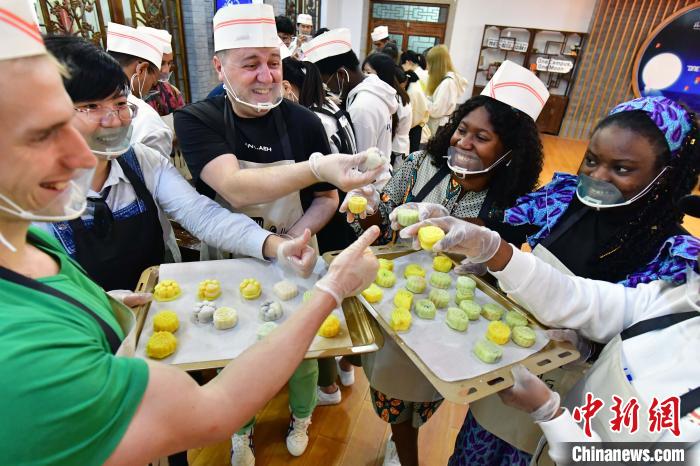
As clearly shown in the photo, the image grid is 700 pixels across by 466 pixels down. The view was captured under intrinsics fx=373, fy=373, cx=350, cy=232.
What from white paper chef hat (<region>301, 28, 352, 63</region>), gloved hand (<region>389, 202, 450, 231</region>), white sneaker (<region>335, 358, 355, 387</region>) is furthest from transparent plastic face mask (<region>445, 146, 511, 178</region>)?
white paper chef hat (<region>301, 28, 352, 63</region>)

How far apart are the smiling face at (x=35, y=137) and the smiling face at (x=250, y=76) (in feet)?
3.81

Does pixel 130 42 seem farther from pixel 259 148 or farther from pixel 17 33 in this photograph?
pixel 17 33

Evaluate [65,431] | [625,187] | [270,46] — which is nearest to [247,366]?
[65,431]

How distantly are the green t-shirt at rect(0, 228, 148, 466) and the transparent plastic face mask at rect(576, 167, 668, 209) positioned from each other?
151cm

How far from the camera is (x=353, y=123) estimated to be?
3168mm

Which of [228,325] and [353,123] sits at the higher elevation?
[353,123]

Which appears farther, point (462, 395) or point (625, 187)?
point (625, 187)

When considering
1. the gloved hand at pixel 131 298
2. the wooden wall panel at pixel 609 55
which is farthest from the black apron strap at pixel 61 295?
the wooden wall panel at pixel 609 55

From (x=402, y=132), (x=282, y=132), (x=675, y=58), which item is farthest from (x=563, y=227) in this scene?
(x=675, y=58)

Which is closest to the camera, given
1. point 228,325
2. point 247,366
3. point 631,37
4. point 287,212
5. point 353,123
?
point 247,366

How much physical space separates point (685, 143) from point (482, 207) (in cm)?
77

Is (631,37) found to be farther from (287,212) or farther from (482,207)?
(287,212)

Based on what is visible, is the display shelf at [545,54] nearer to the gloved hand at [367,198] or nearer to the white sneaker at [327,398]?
the gloved hand at [367,198]

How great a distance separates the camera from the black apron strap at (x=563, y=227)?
4.86 ft
